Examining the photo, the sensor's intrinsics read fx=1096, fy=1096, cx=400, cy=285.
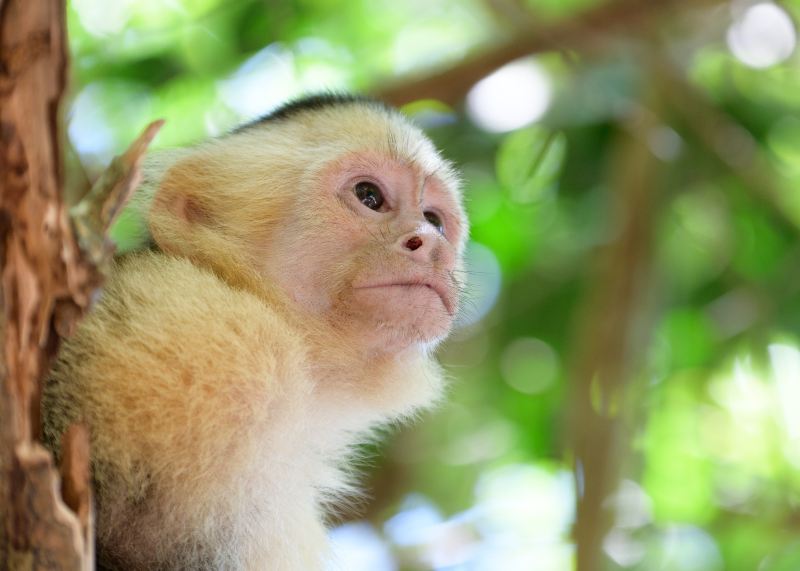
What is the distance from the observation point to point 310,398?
6.84 feet

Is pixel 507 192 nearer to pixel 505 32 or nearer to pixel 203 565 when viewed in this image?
pixel 505 32

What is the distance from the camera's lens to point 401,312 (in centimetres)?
213

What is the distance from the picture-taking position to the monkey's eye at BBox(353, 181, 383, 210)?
7.75 feet

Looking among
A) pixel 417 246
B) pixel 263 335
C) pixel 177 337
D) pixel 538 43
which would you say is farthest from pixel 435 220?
pixel 538 43

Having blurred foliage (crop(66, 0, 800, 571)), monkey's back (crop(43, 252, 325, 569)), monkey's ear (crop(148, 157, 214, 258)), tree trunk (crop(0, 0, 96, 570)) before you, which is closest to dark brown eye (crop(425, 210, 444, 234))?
monkey's ear (crop(148, 157, 214, 258))

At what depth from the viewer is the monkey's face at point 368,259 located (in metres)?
2.15

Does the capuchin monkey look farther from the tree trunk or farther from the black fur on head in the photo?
the tree trunk

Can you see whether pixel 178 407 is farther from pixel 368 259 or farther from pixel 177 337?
pixel 368 259

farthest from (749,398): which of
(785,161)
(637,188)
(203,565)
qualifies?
(203,565)

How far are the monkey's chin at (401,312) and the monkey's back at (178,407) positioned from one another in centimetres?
21

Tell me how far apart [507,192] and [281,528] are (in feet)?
7.80

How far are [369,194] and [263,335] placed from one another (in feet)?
1.86

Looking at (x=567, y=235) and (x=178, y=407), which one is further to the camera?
(x=567, y=235)

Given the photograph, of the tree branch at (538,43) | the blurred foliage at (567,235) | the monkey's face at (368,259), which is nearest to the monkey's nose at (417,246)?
the monkey's face at (368,259)
